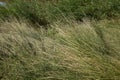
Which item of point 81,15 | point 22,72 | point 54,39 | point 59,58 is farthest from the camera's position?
point 81,15

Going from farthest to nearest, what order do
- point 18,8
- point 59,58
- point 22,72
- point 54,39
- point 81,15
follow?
point 18,8
point 81,15
point 54,39
point 22,72
point 59,58

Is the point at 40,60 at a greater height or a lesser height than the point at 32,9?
lesser

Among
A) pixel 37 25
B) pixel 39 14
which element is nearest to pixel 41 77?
pixel 37 25

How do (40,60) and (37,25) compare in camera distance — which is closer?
(40,60)

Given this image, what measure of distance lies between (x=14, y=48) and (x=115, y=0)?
4.76 metres

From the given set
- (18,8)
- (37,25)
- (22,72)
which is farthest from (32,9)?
(22,72)

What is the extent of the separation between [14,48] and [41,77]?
1108 millimetres

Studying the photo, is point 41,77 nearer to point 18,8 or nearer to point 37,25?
point 37,25

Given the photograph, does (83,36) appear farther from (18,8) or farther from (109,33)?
(18,8)

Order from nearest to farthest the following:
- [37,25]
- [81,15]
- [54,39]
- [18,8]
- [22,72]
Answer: [22,72]
[54,39]
[37,25]
[81,15]
[18,8]

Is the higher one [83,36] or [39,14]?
[39,14]

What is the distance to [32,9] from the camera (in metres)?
10.3

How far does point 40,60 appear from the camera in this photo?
5668mm

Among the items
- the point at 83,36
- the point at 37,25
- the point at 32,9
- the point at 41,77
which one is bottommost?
the point at 41,77
